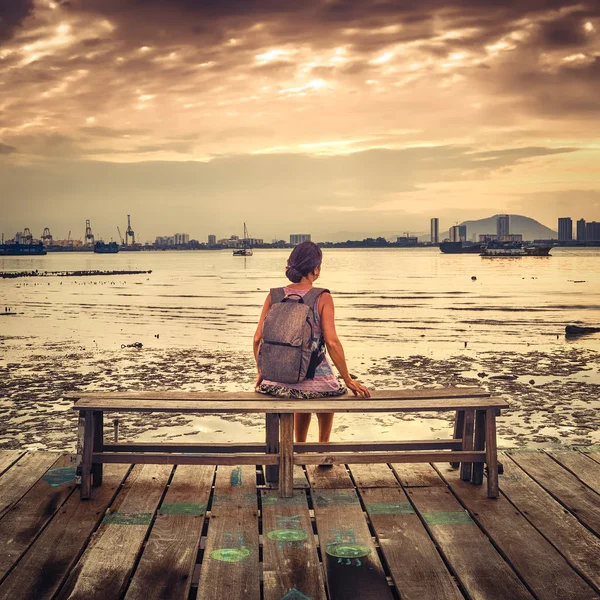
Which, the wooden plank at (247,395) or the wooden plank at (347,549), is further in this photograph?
the wooden plank at (247,395)

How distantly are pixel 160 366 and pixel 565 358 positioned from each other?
8395mm

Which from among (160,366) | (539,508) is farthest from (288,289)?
(160,366)

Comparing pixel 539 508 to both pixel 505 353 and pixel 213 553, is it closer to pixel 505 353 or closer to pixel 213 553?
pixel 213 553

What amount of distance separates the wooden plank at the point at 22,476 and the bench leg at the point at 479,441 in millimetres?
3621

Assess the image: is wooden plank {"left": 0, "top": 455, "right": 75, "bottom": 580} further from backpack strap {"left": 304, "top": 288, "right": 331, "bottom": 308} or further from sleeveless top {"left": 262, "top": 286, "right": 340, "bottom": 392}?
backpack strap {"left": 304, "top": 288, "right": 331, "bottom": 308}

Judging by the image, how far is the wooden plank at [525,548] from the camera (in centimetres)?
384

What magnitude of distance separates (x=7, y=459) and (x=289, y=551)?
3155 mm

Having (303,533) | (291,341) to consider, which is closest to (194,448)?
(291,341)

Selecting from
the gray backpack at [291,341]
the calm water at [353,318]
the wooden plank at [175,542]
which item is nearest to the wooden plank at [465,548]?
the gray backpack at [291,341]

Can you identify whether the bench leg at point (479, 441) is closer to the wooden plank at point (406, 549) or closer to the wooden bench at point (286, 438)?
the wooden bench at point (286, 438)

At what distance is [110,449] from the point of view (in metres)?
5.68

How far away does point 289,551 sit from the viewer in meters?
4.35

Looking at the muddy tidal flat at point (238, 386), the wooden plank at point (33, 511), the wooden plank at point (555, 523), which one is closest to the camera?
the wooden plank at point (555, 523)

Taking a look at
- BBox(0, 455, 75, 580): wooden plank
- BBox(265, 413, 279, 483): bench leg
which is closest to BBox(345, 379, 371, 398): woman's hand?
BBox(265, 413, 279, 483): bench leg
